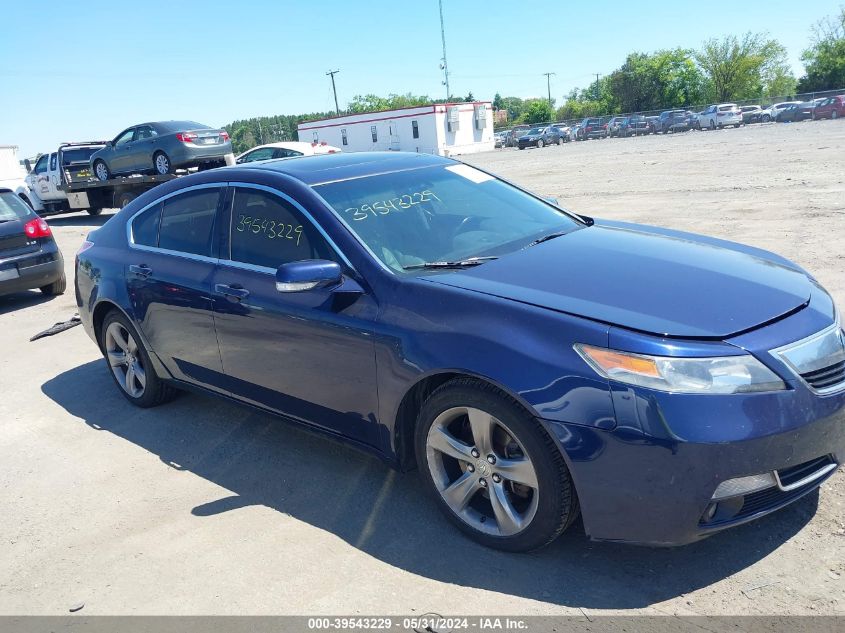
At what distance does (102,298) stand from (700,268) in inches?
163

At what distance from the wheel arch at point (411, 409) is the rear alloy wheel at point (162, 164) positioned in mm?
15338

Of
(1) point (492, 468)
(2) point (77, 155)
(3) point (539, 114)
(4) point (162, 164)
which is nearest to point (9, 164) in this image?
(2) point (77, 155)

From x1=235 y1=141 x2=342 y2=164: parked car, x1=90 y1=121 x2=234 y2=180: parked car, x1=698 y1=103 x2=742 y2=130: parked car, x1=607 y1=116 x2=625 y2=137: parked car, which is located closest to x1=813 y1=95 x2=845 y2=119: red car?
x1=698 y1=103 x2=742 y2=130: parked car

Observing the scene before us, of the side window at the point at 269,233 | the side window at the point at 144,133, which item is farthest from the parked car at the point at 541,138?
the side window at the point at 269,233

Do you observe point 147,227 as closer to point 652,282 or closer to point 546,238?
point 546,238

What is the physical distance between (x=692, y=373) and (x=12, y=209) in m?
9.69

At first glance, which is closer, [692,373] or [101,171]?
[692,373]

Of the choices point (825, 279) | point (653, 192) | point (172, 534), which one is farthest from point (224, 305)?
point (653, 192)

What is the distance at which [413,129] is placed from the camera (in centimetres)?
6369

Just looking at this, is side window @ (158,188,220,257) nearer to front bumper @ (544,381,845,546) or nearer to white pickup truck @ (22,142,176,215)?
front bumper @ (544,381,845,546)

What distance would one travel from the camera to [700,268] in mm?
3393

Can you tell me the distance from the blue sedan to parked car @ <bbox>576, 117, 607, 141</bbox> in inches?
2299

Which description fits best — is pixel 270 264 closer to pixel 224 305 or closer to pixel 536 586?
pixel 224 305

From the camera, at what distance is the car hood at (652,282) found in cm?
284
